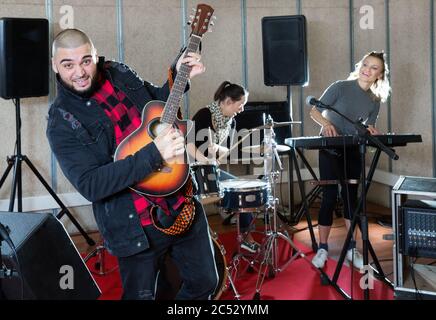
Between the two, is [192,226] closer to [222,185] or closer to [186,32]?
[222,185]

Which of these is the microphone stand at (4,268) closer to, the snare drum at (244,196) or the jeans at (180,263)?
the jeans at (180,263)

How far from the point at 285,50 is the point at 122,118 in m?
3.65

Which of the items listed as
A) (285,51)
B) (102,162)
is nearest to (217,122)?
(285,51)

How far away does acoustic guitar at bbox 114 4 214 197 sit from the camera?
81.4 inches

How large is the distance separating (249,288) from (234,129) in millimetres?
1840

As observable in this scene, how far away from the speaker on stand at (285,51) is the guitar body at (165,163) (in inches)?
137

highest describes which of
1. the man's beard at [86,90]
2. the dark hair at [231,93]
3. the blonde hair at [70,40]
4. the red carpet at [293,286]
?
the blonde hair at [70,40]

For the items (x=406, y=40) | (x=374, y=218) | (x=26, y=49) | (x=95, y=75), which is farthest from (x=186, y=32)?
(x=95, y=75)

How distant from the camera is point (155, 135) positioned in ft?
6.91

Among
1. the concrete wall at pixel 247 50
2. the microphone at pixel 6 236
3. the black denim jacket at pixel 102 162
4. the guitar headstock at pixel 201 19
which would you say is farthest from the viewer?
the concrete wall at pixel 247 50

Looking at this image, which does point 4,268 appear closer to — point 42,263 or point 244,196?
point 42,263

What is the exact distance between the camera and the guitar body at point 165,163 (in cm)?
207

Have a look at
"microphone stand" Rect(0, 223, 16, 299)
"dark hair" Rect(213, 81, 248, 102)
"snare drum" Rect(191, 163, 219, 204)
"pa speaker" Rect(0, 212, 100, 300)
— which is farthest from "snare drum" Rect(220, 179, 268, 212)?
"microphone stand" Rect(0, 223, 16, 299)

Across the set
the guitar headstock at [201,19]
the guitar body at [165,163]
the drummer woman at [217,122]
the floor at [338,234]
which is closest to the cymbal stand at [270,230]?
the drummer woman at [217,122]
